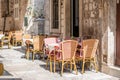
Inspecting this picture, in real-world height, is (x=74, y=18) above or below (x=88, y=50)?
above

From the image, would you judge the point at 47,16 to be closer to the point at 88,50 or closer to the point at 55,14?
the point at 55,14

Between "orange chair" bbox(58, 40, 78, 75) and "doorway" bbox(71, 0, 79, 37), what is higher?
"doorway" bbox(71, 0, 79, 37)

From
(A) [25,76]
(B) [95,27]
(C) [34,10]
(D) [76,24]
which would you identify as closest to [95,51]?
(B) [95,27]

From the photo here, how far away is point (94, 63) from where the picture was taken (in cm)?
826

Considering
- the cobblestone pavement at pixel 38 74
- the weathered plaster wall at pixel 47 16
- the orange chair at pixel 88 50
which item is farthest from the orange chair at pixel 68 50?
the weathered plaster wall at pixel 47 16

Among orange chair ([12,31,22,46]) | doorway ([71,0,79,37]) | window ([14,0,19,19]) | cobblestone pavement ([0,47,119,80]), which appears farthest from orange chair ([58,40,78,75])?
window ([14,0,19,19])

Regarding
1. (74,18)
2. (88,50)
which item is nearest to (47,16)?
(74,18)

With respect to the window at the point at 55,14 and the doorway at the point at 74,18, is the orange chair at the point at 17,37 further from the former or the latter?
the doorway at the point at 74,18

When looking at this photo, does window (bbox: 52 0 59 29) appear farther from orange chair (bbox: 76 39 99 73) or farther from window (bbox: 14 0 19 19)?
window (bbox: 14 0 19 19)

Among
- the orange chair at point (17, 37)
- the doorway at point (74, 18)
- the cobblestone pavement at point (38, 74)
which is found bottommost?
the cobblestone pavement at point (38, 74)

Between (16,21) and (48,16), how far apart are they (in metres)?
6.47

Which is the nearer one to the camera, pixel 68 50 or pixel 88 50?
pixel 68 50

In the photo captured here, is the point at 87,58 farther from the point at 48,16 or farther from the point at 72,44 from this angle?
the point at 48,16

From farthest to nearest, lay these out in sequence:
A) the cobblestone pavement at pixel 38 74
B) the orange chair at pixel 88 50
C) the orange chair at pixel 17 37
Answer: the orange chair at pixel 17 37 < the orange chair at pixel 88 50 < the cobblestone pavement at pixel 38 74
